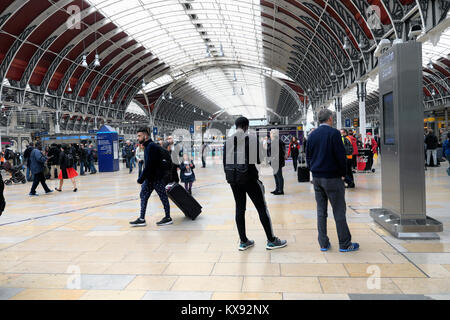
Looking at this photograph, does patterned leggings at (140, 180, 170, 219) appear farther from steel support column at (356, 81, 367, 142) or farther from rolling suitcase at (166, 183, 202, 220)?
steel support column at (356, 81, 367, 142)

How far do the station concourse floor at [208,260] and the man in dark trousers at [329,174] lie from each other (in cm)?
24

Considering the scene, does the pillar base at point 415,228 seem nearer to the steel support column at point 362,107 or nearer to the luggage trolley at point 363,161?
the luggage trolley at point 363,161

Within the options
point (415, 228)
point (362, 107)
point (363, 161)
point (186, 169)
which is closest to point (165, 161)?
point (186, 169)

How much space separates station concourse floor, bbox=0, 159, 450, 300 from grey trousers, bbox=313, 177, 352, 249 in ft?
0.59

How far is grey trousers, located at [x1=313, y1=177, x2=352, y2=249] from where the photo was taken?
4594 millimetres

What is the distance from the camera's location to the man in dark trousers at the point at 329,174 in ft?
15.0

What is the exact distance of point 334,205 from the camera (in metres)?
4.65

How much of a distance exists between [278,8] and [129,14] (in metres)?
12.0

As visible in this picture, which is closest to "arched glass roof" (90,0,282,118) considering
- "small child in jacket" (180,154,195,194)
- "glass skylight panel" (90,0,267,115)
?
"glass skylight panel" (90,0,267,115)

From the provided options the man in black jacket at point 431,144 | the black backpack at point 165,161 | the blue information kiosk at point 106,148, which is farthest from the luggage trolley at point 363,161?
the blue information kiosk at point 106,148

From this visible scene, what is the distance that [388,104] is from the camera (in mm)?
5762

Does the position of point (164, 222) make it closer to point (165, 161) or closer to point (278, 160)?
point (165, 161)

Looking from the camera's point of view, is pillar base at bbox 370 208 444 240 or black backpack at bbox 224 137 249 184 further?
pillar base at bbox 370 208 444 240

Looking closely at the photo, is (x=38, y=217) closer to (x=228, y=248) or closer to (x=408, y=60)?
(x=228, y=248)
